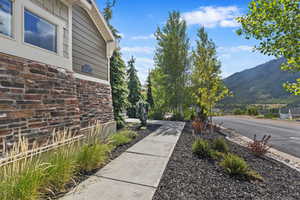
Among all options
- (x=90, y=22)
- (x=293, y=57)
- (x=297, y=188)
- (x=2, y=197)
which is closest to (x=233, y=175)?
(x=297, y=188)

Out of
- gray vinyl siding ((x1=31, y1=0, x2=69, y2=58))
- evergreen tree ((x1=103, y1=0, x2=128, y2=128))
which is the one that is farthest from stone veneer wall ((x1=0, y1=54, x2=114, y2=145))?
evergreen tree ((x1=103, y1=0, x2=128, y2=128))

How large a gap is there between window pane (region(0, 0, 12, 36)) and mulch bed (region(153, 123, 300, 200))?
433 cm

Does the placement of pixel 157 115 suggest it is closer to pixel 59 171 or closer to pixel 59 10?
pixel 59 10

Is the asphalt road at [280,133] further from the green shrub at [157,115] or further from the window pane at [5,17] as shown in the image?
the window pane at [5,17]

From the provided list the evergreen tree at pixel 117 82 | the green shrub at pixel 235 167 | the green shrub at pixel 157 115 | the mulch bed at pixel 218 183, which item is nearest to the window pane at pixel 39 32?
the mulch bed at pixel 218 183

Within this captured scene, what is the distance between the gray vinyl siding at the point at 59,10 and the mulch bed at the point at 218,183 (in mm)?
4612

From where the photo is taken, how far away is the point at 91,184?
2719 millimetres

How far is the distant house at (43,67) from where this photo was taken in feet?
9.33

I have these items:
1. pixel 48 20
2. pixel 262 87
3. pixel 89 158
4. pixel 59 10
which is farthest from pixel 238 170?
pixel 262 87

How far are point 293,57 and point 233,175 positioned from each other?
2.65 meters

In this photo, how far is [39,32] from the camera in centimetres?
359

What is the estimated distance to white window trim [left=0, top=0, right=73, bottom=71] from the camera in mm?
2893

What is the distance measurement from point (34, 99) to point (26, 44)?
128 centimetres

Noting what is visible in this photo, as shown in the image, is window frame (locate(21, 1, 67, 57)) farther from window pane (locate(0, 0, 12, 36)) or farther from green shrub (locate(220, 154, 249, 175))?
green shrub (locate(220, 154, 249, 175))
